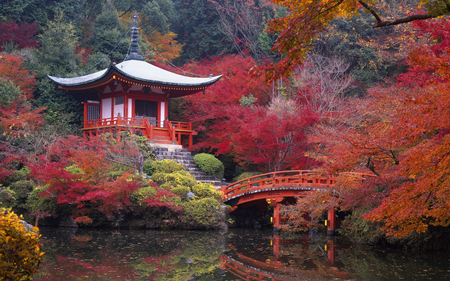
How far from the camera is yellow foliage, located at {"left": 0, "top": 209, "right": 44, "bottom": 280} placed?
4121mm

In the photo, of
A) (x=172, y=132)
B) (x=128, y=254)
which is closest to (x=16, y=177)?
(x=172, y=132)

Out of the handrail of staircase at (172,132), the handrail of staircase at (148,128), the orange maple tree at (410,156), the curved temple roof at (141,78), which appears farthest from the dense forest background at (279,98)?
the handrail of staircase at (148,128)

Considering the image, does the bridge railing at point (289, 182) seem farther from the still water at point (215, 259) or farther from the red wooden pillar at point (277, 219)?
the still water at point (215, 259)

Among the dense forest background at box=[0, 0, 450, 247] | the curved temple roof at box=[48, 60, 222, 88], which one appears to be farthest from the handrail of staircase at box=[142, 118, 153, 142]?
the dense forest background at box=[0, 0, 450, 247]

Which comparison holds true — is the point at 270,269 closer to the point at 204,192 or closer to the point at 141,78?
the point at 204,192

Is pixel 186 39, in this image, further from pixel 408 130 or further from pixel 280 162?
pixel 408 130

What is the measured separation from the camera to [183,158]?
18.2 m

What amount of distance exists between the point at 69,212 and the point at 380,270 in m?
9.80

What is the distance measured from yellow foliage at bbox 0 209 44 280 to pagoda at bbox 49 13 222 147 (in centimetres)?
1333

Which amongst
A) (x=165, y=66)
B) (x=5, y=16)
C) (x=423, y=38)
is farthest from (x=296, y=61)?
(x=5, y=16)

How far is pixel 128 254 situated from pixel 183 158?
360 inches

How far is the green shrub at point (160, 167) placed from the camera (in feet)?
51.3

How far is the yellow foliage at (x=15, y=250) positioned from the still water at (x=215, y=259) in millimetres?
2013

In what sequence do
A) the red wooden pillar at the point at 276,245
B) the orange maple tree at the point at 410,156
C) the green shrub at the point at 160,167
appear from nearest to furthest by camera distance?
the orange maple tree at the point at 410,156, the red wooden pillar at the point at 276,245, the green shrub at the point at 160,167
